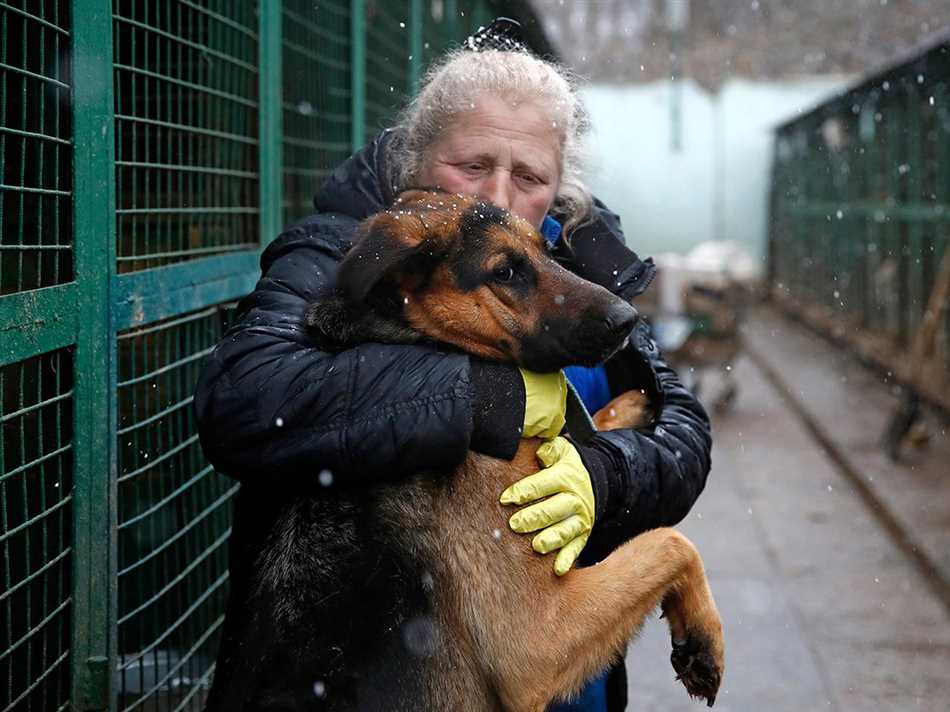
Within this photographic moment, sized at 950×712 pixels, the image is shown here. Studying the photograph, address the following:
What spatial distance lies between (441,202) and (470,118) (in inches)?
11.9

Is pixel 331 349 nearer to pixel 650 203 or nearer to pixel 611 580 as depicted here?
pixel 611 580

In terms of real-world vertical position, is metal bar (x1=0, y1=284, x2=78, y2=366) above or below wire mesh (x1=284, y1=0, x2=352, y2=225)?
below

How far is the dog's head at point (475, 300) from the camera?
242cm

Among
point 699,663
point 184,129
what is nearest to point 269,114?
point 184,129

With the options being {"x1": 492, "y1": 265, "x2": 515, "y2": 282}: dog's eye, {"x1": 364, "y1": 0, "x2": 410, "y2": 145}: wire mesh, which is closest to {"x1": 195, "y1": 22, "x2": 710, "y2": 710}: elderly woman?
{"x1": 492, "y1": 265, "x2": 515, "y2": 282}: dog's eye

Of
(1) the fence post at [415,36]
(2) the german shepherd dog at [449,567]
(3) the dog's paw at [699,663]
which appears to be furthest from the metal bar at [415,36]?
(3) the dog's paw at [699,663]

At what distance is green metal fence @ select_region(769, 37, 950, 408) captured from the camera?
35.6 ft

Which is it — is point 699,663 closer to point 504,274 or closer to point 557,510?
point 557,510

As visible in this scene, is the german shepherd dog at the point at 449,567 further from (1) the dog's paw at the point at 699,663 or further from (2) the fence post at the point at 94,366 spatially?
(2) the fence post at the point at 94,366

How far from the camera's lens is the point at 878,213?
542 inches

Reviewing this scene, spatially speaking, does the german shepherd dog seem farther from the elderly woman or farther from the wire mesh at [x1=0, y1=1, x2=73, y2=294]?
the wire mesh at [x1=0, y1=1, x2=73, y2=294]

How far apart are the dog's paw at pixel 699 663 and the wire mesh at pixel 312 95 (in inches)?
113

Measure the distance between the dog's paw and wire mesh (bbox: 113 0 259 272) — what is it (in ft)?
5.52

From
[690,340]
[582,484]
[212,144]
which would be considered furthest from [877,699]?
[690,340]
